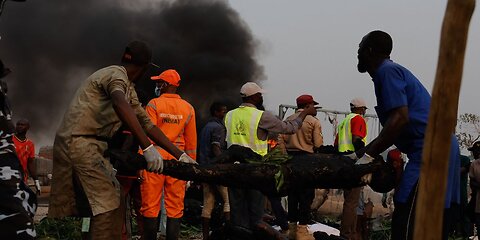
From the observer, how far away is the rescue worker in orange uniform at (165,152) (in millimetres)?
8125

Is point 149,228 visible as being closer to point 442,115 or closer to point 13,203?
point 13,203

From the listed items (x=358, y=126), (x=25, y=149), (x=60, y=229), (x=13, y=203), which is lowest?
(x=60, y=229)

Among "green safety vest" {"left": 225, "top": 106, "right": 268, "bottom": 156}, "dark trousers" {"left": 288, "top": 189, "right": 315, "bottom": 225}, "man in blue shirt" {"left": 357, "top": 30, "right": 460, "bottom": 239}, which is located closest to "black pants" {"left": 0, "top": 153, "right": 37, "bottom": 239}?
"man in blue shirt" {"left": 357, "top": 30, "right": 460, "bottom": 239}

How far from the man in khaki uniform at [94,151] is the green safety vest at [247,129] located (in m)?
2.78

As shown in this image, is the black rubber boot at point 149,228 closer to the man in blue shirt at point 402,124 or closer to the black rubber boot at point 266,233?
the black rubber boot at point 266,233

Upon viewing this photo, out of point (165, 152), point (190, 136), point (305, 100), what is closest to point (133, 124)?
point (165, 152)

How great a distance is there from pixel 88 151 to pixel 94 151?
Result: 4 cm

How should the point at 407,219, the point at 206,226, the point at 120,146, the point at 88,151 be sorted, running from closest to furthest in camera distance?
the point at 407,219 → the point at 88,151 → the point at 120,146 → the point at 206,226

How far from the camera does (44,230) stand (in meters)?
9.02

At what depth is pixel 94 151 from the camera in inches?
223

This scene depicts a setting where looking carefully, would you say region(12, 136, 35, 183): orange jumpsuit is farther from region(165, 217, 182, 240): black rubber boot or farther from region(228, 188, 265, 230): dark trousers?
region(228, 188, 265, 230): dark trousers

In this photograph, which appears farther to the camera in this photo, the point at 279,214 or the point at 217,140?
the point at 217,140

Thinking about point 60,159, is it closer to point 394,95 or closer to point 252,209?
point 394,95

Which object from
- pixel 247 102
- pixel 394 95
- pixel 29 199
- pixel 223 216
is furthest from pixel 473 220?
pixel 29 199
